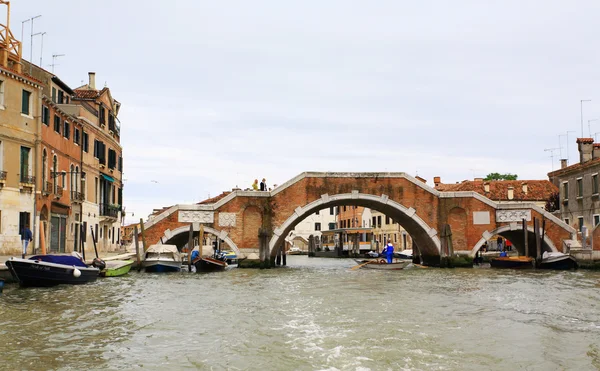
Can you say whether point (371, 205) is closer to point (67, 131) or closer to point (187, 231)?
point (187, 231)

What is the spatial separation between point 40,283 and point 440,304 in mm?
10536

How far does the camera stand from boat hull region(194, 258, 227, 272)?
2562cm

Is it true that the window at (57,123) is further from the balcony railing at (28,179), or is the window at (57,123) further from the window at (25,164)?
the balcony railing at (28,179)

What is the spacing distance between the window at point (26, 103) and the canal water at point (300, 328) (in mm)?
Result: 8178

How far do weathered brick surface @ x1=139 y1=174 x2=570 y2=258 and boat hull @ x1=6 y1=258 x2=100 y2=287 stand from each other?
939 centimetres

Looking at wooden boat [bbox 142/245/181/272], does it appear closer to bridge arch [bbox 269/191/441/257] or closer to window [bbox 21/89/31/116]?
bridge arch [bbox 269/191/441/257]

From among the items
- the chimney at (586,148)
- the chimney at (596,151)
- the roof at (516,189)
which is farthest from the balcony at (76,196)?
the roof at (516,189)

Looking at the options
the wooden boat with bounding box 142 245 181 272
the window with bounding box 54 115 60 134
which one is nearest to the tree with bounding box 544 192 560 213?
the wooden boat with bounding box 142 245 181 272

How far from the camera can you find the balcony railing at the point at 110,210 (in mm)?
32841

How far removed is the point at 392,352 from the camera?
9180 millimetres

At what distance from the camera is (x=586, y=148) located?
105ft

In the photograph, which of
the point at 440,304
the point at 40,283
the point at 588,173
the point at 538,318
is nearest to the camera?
the point at 538,318

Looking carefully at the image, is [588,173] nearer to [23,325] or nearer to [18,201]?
[18,201]

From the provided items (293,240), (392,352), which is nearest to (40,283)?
(392,352)
